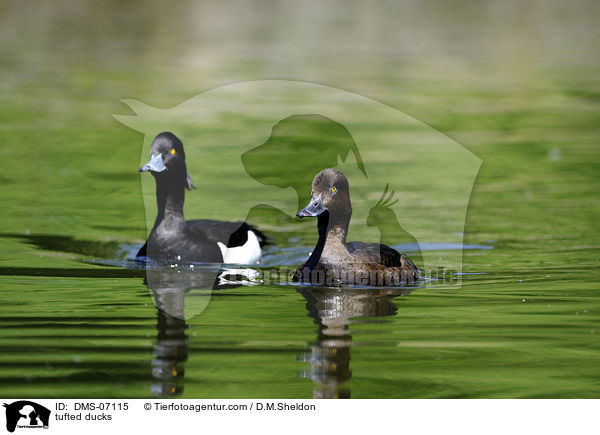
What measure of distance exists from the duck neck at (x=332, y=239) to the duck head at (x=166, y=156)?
229cm

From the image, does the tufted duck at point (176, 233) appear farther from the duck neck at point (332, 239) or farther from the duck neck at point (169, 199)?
the duck neck at point (332, 239)

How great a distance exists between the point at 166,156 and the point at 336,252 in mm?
2624

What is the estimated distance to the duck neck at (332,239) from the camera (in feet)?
29.8

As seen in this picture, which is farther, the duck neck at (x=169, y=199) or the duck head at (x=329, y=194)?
the duck neck at (x=169, y=199)

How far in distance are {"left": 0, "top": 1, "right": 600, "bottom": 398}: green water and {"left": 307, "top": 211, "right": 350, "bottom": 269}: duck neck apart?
39 centimetres

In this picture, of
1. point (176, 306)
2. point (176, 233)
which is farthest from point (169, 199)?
point (176, 306)

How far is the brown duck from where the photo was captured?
8.98 m

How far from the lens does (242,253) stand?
10.9m

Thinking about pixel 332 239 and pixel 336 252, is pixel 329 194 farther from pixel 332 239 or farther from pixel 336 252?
pixel 336 252
